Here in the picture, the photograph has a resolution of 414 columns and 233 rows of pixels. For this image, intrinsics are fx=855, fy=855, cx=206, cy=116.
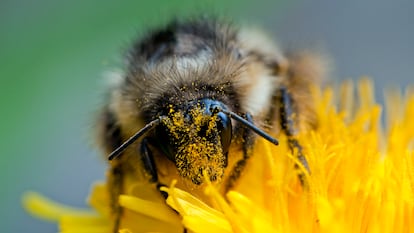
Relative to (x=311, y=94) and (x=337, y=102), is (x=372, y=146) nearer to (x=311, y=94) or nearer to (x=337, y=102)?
(x=311, y=94)

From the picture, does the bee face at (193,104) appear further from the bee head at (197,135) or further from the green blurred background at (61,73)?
the green blurred background at (61,73)

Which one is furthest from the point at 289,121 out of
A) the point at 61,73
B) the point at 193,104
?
the point at 61,73

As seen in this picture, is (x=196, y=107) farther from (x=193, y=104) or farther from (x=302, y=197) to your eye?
(x=302, y=197)

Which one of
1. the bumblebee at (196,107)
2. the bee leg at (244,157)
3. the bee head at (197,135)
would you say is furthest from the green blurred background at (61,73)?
the bee head at (197,135)

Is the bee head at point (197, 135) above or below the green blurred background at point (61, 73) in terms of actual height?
below

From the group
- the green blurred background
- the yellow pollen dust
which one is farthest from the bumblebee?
the green blurred background

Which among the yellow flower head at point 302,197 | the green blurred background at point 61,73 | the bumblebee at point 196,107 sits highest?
the green blurred background at point 61,73

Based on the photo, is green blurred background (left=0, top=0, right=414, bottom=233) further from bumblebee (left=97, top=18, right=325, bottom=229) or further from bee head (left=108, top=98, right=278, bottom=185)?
bee head (left=108, top=98, right=278, bottom=185)
